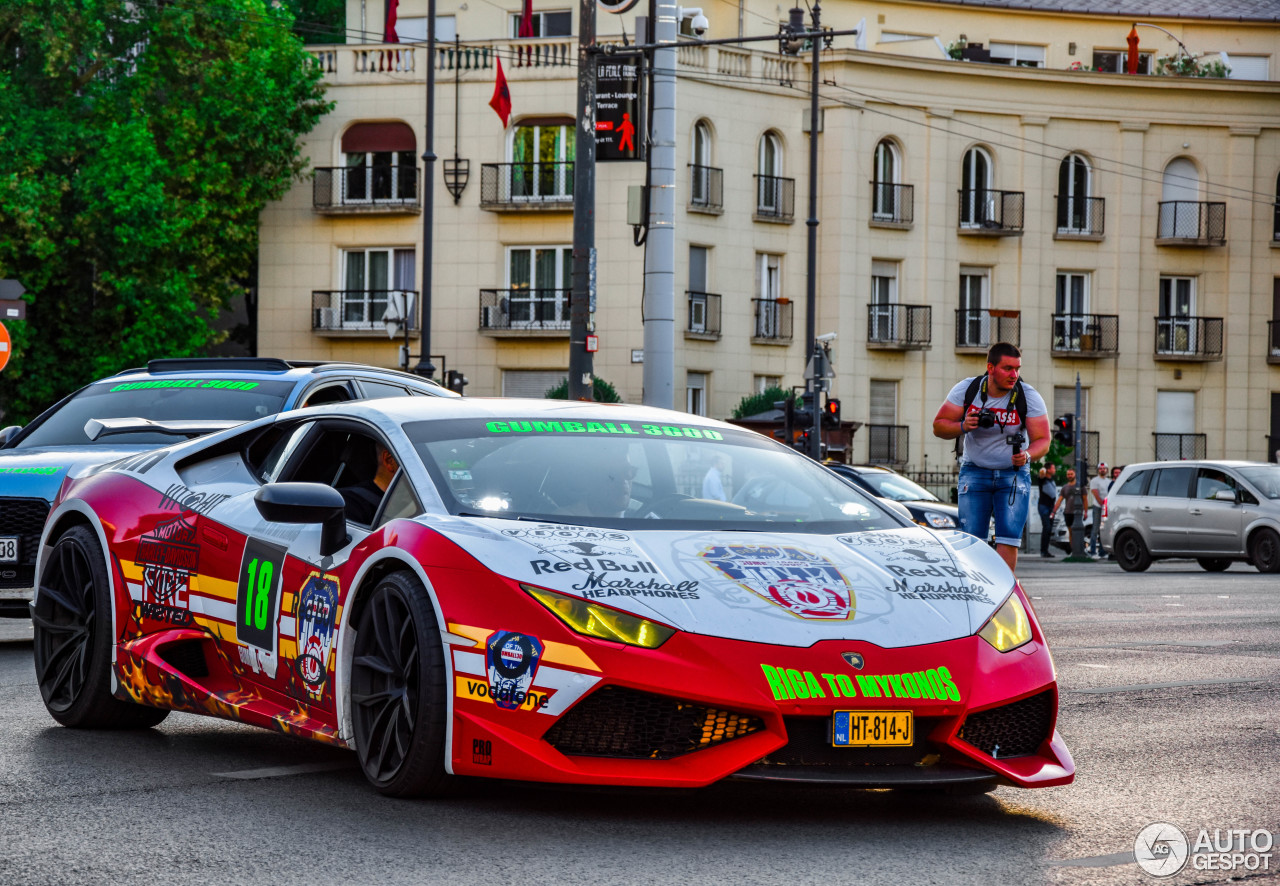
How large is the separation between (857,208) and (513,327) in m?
9.13

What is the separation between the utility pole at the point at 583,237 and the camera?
803 inches

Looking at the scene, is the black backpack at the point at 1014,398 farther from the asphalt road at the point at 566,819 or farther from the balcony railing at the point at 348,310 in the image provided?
the balcony railing at the point at 348,310

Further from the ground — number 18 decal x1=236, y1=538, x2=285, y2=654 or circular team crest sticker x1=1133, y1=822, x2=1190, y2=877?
number 18 decal x1=236, y1=538, x2=285, y2=654

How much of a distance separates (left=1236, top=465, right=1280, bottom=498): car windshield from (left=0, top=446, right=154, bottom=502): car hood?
62.5 feet

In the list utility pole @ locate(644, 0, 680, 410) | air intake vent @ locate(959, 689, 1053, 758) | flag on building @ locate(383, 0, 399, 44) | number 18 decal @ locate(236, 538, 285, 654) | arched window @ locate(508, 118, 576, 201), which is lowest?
air intake vent @ locate(959, 689, 1053, 758)

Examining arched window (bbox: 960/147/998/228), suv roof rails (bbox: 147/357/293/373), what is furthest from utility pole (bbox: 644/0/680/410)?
arched window (bbox: 960/147/998/228)

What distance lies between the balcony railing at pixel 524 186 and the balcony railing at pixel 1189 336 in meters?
16.5

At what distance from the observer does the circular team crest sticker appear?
187 inches

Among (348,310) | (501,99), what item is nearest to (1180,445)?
(501,99)

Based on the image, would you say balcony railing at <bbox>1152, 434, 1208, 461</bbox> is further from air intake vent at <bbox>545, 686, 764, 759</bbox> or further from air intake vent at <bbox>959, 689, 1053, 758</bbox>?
air intake vent at <bbox>545, 686, 764, 759</bbox>

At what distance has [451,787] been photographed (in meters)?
5.41

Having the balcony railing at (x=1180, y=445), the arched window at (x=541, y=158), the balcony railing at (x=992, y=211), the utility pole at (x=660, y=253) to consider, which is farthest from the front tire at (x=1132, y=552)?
the balcony railing at (x=1180, y=445)

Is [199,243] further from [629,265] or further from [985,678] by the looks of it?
[985,678]

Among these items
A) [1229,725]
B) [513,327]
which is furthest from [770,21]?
[1229,725]
